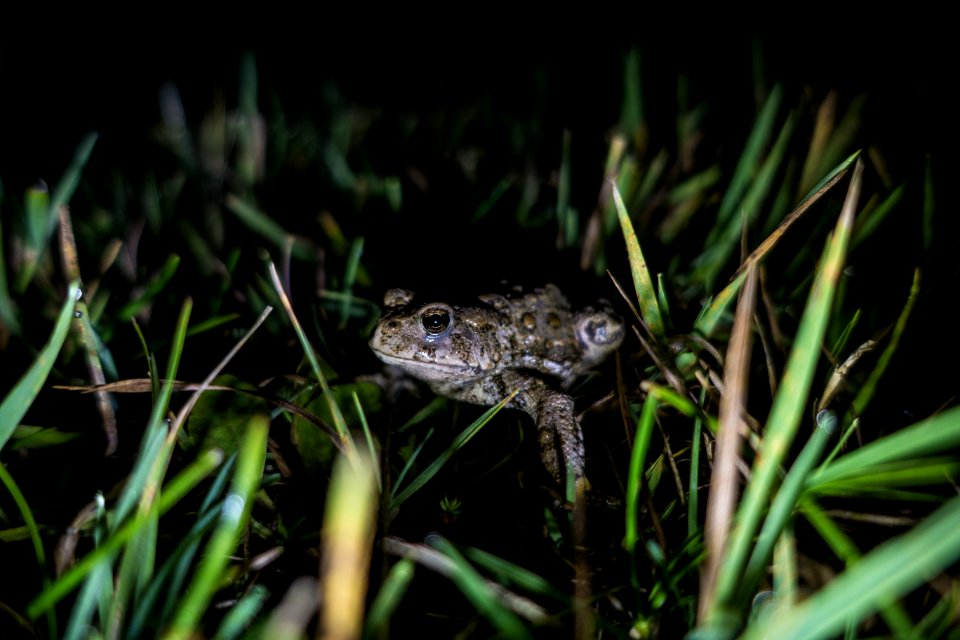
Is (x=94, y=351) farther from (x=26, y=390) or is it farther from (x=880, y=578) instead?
(x=880, y=578)

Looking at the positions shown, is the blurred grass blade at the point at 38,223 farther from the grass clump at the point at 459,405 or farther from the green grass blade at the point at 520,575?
the green grass blade at the point at 520,575

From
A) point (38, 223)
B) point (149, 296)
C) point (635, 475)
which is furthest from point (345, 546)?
point (38, 223)

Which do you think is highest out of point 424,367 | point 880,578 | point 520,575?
point 880,578

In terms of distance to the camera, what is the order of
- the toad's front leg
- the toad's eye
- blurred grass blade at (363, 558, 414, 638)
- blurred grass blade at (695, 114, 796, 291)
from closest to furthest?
blurred grass blade at (363, 558, 414, 638), the toad's front leg, the toad's eye, blurred grass blade at (695, 114, 796, 291)

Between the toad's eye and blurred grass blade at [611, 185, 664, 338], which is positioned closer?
blurred grass blade at [611, 185, 664, 338]

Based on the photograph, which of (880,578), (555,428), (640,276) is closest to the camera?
(880,578)

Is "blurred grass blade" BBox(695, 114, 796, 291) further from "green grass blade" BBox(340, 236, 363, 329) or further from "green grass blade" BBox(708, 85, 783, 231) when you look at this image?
"green grass blade" BBox(340, 236, 363, 329)

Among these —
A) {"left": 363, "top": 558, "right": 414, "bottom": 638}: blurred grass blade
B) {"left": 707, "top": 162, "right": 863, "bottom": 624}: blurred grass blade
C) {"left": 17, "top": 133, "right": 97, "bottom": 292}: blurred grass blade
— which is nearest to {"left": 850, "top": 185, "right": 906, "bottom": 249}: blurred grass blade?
{"left": 707, "top": 162, "right": 863, "bottom": 624}: blurred grass blade

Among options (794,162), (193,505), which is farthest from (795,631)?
(794,162)
